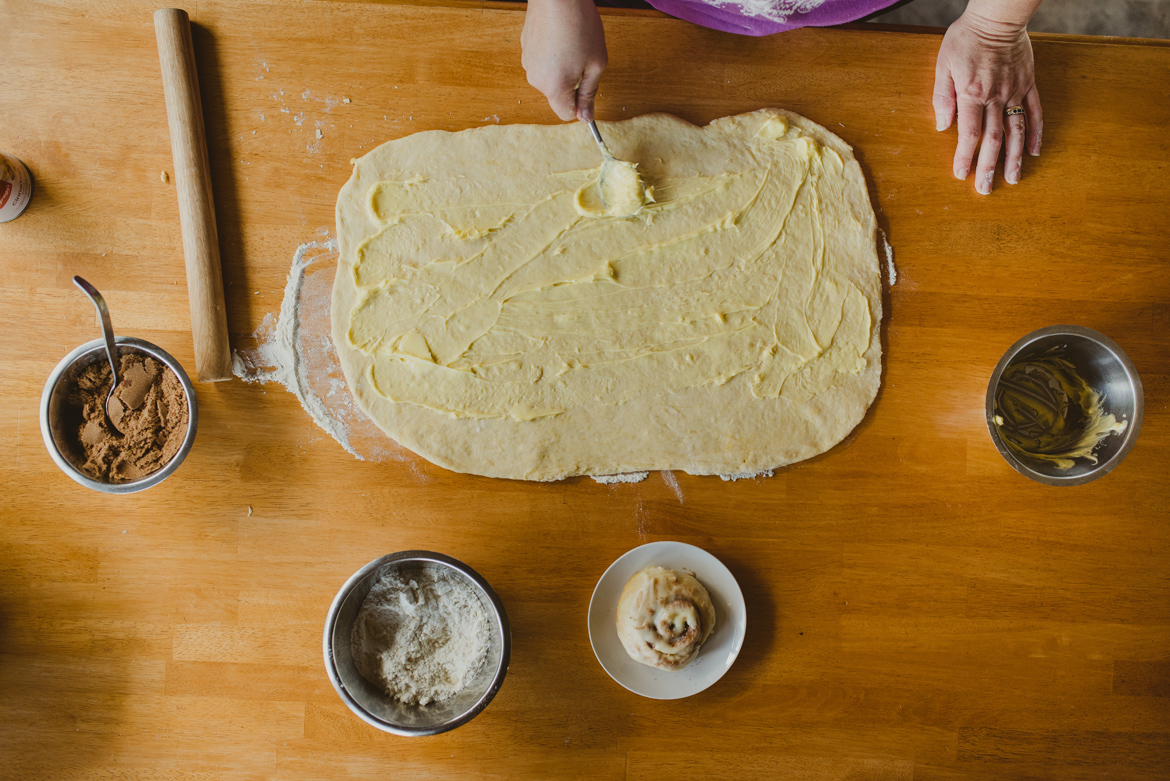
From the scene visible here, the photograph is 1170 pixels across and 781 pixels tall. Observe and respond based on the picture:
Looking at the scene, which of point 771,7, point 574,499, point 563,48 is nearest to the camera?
point 563,48

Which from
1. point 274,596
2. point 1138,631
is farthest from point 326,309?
point 1138,631

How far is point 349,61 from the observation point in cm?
130

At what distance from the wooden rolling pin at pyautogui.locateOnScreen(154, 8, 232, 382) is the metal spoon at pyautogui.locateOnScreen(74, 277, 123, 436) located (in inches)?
5.1

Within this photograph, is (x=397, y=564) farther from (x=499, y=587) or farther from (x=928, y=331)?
(x=928, y=331)

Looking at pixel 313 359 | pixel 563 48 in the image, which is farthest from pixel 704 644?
pixel 563 48

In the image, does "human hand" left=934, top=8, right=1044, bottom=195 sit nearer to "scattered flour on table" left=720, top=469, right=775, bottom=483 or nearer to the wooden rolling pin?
"scattered flour on table" left=720, top=469, right=775, bottom=483

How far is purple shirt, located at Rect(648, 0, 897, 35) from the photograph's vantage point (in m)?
1.21

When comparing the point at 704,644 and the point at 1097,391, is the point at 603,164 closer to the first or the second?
the point at 704,644

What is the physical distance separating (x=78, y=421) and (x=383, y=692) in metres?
0.75

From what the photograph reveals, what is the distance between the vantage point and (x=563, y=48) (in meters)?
1.10

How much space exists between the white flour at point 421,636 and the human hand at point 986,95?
1330 millimetres

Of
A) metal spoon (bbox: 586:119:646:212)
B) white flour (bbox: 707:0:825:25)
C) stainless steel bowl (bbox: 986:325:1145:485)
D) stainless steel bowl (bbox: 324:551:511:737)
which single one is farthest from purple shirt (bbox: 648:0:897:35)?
stainless steel bowl (bbox: 324:551:511:737)

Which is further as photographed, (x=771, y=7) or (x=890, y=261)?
(x=890, y=261)

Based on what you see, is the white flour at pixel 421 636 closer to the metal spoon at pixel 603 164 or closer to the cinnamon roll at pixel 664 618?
the cinnamon roll at pixel 664 618
